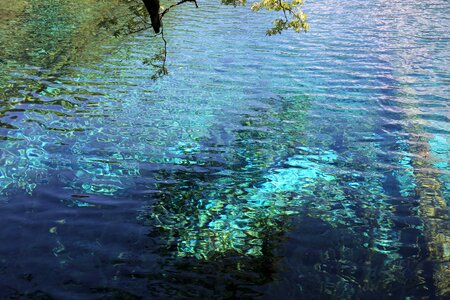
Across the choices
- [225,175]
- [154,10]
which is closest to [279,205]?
[225,175]

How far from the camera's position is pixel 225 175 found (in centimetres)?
1171

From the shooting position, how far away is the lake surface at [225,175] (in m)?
8.00

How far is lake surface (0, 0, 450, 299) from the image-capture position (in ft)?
26.2

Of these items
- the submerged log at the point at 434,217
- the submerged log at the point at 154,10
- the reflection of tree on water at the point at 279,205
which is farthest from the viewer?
the reflection of tree on water at the point at 279,205

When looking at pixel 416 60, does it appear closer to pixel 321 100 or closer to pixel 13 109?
pixel 321 100

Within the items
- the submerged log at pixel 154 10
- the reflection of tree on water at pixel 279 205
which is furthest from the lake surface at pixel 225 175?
the submerged log at pixel 154 10

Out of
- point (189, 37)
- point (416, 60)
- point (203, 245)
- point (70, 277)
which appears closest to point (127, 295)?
point (70, 277)

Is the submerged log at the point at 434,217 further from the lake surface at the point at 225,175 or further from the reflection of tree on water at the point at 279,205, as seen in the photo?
the reflection of tree on water at the point at 279,205

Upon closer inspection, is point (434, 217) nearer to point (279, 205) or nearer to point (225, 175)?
point (279, 205)

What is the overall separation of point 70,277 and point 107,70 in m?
15.3

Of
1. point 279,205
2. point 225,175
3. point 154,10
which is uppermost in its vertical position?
point 154,10

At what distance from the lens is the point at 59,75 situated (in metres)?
20.4

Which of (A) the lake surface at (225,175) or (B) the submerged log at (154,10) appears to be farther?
(B) the submerged log at (154,10)

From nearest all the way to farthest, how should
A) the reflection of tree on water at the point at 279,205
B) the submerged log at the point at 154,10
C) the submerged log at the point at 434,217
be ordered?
the submerged log at the point at 434,217
the submerged log at the point at 154,10
the reflection of tree on water at the point at 279,205
